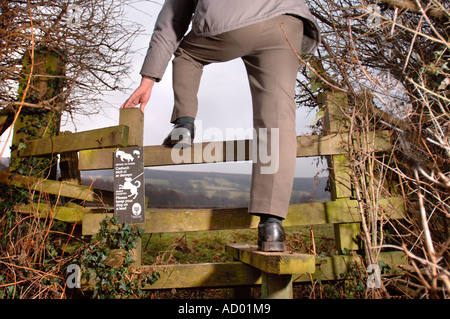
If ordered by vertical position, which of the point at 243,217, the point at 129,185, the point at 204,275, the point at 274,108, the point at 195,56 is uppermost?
the point at 195,56

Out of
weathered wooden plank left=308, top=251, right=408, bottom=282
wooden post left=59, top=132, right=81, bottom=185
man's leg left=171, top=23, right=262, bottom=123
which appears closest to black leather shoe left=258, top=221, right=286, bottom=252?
weathered wooden plank left=308, top=251, right=408, bottom=282

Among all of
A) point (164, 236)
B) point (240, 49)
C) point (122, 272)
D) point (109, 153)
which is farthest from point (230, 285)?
point (164, 236)

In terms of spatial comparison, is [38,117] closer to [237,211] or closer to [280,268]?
[237,211]

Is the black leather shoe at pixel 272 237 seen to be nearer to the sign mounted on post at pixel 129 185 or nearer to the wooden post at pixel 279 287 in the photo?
the wooden post at pixel 279 287

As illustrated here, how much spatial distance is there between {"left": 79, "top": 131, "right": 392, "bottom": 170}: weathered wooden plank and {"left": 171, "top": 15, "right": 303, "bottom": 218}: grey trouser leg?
0.57 metres

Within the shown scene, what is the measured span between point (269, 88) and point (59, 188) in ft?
7.91

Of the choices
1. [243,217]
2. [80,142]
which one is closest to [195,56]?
[243,217]

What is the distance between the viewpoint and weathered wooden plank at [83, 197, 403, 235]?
2.63m

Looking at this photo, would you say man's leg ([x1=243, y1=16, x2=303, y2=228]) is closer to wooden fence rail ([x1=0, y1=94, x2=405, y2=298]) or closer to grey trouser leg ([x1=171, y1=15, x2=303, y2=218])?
grey trouser leg ([x1=171, y1=15, x2=303, y2=218])

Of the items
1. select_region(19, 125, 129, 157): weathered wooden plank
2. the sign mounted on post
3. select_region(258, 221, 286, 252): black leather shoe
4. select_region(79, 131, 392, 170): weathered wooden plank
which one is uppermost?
select_region(19, 125, 129, 157): weathered wooden plank

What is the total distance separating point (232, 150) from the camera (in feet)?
8.61

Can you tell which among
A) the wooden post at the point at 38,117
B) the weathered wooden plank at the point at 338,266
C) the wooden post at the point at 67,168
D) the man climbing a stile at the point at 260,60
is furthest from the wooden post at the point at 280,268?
the wooden post at the point at 67,168

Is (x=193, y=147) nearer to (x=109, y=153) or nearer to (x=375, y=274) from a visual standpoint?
(x=109, y=153)

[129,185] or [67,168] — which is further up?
[67,168]
